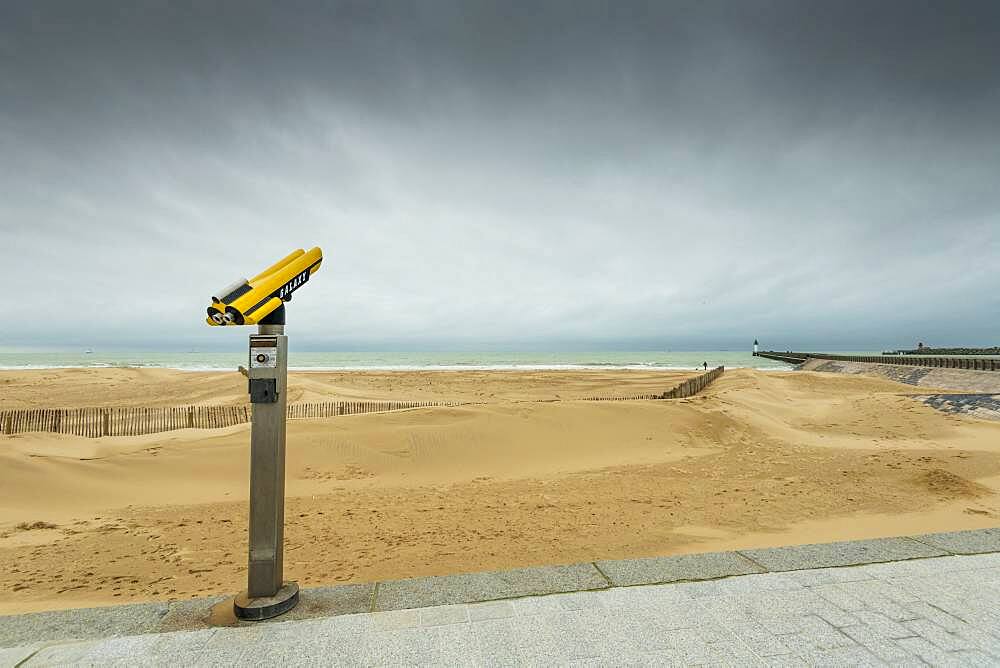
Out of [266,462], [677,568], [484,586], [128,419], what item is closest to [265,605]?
[266,462]

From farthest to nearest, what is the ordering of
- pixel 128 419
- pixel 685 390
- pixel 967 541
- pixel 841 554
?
1. pixel 685 390
2. pixel 128 419
3. pixel 967 541
4. pixel 841 554

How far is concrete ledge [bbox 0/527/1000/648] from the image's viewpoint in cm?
317

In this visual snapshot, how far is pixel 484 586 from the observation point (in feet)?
11.8

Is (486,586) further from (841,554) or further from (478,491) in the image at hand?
(478,491)

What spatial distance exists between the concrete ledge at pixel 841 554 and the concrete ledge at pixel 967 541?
0.12 m

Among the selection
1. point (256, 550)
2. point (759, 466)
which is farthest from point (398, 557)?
point (759, 466)

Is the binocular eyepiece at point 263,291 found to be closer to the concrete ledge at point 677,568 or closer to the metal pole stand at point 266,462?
the metal pole stand at point 266,462

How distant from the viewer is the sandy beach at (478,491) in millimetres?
5500

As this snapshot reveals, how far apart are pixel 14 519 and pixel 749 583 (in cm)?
920

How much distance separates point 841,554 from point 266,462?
444cm

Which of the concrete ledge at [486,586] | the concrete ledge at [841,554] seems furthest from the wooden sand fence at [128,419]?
the concrete ledge at [841,554]

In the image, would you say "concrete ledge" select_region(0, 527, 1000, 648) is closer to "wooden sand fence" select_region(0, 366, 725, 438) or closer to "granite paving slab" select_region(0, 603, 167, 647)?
"granite paving slab" select_region(0, 603, 167, 647)

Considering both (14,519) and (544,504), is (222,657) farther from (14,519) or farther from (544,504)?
(14,519)

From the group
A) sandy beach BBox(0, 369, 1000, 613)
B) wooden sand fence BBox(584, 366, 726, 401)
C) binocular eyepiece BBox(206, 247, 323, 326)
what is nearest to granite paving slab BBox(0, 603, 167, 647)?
sandy beach BBox(0, 369, 1000, 613)
